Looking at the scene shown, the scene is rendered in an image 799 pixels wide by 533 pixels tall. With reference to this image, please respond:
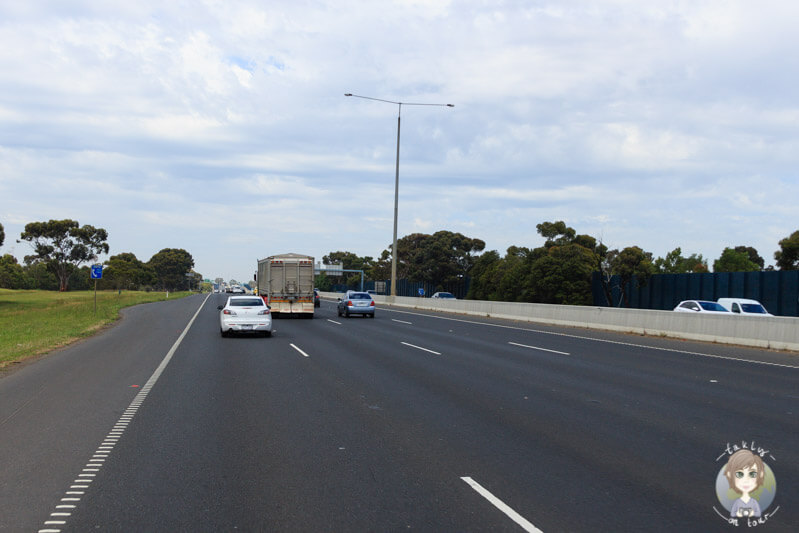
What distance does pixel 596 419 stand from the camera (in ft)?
29.1

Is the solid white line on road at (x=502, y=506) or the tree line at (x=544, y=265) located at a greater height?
the tree line at (x=544, y=265)

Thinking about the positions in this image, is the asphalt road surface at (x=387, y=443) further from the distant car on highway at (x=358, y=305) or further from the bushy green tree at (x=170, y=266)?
the bushy green tree at (x=170, y=266)

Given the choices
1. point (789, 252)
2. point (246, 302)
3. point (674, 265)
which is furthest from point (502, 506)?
point (674, 265)

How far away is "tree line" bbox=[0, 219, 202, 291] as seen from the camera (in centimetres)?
9906

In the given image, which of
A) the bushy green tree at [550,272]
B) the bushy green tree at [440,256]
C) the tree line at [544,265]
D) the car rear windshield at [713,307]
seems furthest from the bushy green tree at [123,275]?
the car rear windshield at [713,307]

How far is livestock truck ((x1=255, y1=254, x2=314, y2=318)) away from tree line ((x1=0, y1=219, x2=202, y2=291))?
38668mm

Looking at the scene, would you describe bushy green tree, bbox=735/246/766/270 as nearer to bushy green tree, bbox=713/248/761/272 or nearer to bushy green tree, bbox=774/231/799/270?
bushy green tree, bbox=713/248/761/272

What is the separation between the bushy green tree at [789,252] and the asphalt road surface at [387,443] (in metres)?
32.5

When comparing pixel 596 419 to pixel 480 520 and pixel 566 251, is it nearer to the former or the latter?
pixel 480 520

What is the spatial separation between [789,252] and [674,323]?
2557cm

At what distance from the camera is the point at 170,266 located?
547ft

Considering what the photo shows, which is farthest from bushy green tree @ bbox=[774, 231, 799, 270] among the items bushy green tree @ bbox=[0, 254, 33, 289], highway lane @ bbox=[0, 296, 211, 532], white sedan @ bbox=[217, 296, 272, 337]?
bushy green tree @ bbox=[0, 254, 33, 289]

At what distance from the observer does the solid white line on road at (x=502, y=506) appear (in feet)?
16.1

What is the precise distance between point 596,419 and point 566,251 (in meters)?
49.0
